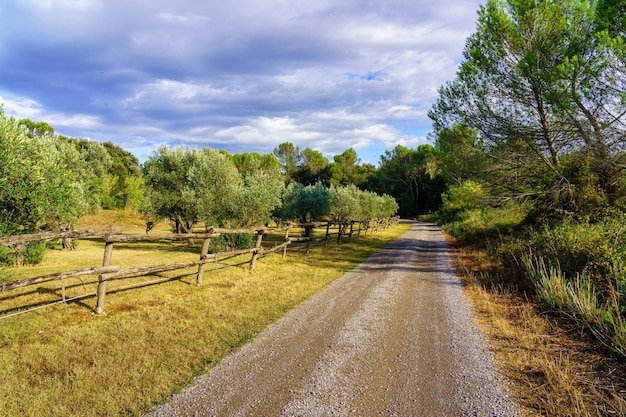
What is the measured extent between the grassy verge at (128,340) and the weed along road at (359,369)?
0.49 metres

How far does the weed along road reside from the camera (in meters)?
3.58

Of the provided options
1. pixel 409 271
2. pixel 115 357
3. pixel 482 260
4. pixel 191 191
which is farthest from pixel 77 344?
pixel 191 191

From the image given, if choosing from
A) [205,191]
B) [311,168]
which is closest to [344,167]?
[311,168]

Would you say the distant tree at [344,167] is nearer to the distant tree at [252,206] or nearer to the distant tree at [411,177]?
the distant tree at [411,177]

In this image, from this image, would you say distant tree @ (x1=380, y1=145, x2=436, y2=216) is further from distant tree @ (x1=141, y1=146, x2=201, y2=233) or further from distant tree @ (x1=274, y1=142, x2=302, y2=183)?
distant tree @ (x1=141, y1=146, x2=201, y2=233)

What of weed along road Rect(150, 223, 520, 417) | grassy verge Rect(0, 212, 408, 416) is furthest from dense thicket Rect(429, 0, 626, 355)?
grassy verge Rect(0, 212, 408, 416)

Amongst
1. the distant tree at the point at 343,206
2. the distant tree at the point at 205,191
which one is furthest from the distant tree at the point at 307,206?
the distant tree at the point at 205,191

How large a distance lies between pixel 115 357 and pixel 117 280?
5998 mm

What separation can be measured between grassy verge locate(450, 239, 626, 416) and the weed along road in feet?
0.93

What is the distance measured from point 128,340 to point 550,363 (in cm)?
609

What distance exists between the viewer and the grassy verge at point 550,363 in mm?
3612

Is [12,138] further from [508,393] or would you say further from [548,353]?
[548,353]

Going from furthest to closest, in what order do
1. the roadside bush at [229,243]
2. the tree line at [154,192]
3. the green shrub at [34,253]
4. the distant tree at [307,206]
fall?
the distant tree at [307,206]
the roadside bush at [229,243]
the green shrub at [34,253]
the tree line at [154,192]

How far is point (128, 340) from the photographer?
531 cm
